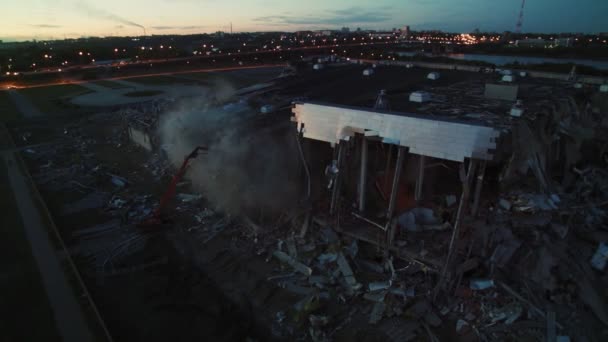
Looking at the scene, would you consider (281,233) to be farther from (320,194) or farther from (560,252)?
(560,252)

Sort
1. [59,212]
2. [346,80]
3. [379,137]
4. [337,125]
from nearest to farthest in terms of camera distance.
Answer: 1. [379,137]
2. [337,125]
3. [59,212]
4. [346,80]

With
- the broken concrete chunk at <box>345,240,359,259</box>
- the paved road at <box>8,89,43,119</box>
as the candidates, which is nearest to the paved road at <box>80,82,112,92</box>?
the paved road at <box>8,89,43,119</box>

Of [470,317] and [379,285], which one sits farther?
[379,285]

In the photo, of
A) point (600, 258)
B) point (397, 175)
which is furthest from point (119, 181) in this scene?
point (600, 258)

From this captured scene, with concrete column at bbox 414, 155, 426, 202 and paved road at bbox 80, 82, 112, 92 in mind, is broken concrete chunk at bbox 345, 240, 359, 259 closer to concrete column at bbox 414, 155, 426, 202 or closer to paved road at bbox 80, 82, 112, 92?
concrete column at bbox 414, 155, 426, 202

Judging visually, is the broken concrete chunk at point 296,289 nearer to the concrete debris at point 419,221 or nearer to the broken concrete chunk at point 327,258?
the broken concrete chunk at point 327,258

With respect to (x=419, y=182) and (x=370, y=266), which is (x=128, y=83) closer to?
(x=419, y=182)

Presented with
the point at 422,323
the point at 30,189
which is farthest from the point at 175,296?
the point at 30,189
